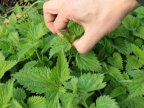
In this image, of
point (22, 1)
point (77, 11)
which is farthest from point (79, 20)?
point (22, 1)

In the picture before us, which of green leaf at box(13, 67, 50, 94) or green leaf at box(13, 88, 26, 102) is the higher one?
green leaf at box(13, 67, 50, 94)

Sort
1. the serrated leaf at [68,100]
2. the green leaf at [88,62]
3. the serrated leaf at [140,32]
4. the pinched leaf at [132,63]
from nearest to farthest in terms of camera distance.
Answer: the serrated leaf at [68,100] → the green leaf at [88,62] → the pinched leaf at [132,63] → the serrated leaf at [140,32]

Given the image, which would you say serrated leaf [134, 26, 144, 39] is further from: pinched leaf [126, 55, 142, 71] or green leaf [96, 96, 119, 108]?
green leaf [96, 96, 119, 108]

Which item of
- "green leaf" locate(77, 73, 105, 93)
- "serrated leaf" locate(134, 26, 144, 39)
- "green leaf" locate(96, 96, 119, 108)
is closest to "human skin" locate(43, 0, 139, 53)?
"green leaf" locate(77, 73, 105, 93)

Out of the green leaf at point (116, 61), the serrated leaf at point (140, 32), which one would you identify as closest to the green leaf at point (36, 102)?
the green leaf at point (116, 61)

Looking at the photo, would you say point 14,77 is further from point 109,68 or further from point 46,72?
point 109,68

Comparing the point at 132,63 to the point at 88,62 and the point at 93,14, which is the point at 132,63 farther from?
the point at 93,14

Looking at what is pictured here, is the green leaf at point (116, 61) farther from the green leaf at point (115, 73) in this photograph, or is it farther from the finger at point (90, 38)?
the finger at point (90, 38)
